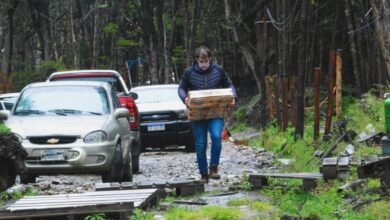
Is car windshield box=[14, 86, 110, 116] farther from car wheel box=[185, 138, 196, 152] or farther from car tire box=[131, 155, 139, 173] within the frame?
car wheel box=[185, 138, 196, 152]

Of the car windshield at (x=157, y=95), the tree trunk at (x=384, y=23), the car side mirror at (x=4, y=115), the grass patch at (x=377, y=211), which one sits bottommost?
the grass patch at (x=377, y=211)

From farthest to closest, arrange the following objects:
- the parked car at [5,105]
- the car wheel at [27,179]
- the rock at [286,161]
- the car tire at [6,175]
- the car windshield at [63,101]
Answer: the parked car at [5,105]
the rock at [286,161]
the car windshield at [63,101]
the car wheel at [27,179]
the car tire at [6,175]

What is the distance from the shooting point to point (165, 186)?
10.4 m

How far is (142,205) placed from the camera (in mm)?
8656

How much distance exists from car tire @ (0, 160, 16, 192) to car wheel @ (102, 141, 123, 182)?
1573 millimetres

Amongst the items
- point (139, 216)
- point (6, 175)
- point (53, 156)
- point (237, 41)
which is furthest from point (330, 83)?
point (237, 41)

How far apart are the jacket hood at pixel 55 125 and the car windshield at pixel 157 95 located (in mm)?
8889

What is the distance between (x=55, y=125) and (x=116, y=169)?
3.98 feet

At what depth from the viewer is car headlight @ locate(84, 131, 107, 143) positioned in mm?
12086

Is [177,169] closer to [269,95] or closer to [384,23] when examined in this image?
[384,23]

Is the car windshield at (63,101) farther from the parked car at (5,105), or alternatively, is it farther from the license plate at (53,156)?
the parked car at (5,105)

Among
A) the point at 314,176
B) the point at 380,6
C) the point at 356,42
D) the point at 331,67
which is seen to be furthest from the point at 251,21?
the point at 314,176

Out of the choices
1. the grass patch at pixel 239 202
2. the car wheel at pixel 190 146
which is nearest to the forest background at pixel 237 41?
the car wheel at pixel 190 146

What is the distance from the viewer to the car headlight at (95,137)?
12.1m
